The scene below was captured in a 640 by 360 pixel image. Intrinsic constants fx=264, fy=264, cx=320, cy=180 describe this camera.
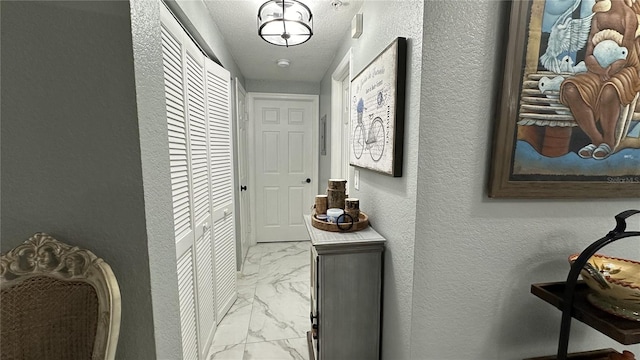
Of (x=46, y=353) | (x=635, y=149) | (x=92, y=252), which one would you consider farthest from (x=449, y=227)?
(x=46, y=353)

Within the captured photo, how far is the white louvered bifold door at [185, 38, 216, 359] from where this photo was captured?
1.61 meters

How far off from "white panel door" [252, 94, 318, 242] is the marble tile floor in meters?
0.62

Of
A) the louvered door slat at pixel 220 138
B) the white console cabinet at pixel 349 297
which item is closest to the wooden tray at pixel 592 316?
the white console cabinet at pixel 349 297

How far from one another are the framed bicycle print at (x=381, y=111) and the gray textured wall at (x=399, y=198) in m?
0.03

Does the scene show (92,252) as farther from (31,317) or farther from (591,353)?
(591,353)

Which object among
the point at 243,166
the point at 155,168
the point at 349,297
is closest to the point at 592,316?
the point at 349,297

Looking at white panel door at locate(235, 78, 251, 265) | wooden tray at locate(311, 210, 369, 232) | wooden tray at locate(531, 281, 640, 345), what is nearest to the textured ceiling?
white panel door at locate(235, 78, 251, 265)

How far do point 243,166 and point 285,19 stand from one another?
2164 millimetres

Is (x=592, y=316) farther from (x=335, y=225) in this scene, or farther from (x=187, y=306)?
(x=187, y=306)

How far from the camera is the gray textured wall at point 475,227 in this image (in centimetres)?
92

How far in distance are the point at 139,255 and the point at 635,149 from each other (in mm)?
1813

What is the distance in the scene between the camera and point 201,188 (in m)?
1.74

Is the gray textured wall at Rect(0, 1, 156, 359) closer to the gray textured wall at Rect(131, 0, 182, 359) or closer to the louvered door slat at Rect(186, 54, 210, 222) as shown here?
the gray textured wall at Rect(131, 0, 182, 359)

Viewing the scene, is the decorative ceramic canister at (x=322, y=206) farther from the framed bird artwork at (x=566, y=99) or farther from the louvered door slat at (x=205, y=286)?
the framed bird artwork at (x=566, y=99)
